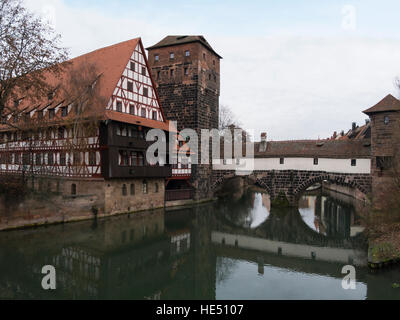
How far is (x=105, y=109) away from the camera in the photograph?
19188 millimetres

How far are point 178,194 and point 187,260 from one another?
13339 mm

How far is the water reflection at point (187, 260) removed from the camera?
955 centimetres

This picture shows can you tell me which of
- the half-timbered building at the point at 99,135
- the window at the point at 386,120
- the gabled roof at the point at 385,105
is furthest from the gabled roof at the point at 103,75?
the window at the point at 386,120

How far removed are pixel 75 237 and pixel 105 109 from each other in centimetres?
749

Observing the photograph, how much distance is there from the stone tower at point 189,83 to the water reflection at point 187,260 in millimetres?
9095

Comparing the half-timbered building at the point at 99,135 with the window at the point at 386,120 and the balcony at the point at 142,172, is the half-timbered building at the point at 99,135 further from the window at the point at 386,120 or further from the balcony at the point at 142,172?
the window at the point at 386,120

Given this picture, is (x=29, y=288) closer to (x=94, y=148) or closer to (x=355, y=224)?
(x=94, y=148)

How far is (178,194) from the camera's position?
26484 millimetres

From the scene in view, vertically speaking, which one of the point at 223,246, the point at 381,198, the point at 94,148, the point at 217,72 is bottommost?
the point at 223,246

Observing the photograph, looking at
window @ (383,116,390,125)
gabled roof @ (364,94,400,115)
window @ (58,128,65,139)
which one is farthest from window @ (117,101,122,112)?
window @ (383,116,390,125)

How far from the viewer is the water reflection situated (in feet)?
31.3

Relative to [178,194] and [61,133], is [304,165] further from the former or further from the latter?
[61,133]
